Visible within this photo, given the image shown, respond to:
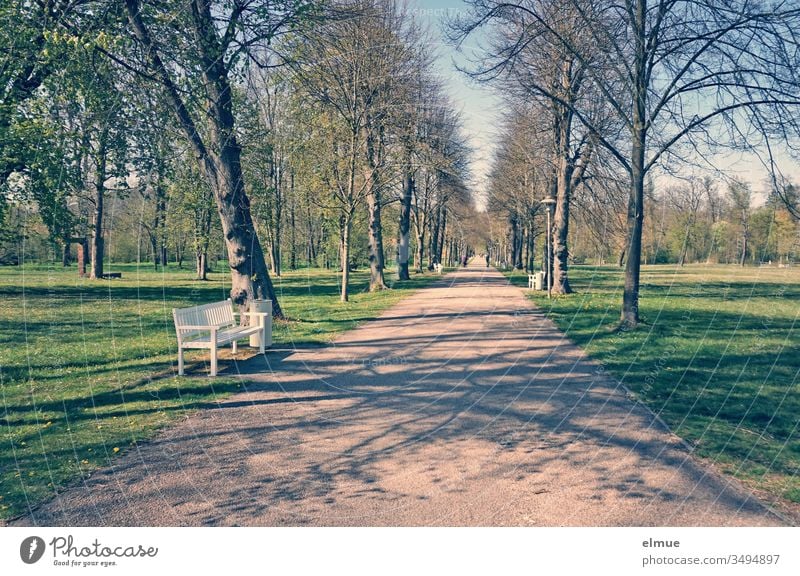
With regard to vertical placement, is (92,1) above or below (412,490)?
above

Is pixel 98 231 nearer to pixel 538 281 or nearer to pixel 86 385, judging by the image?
pixel 538 281

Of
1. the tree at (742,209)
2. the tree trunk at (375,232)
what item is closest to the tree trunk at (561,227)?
the tree trunk at (375,232)

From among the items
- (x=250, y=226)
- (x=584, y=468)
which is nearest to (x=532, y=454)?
(x=584, y=468)

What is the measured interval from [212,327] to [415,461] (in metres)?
5.32

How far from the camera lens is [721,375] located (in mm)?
10000

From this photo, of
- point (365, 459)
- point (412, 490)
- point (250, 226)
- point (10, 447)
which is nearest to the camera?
point (412, 490)

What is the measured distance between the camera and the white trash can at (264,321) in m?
12.3

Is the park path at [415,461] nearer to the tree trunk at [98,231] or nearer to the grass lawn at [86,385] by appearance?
the grass lawn at [86,385]

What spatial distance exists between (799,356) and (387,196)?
76.0 ft

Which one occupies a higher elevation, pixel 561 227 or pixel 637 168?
pixel 637 168

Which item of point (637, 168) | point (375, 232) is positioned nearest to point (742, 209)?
point (637, 168)

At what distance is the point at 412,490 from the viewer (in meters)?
4.95

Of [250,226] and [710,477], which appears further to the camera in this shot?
[250,226]

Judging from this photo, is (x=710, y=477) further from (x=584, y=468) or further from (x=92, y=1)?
(x=92, y=1)
